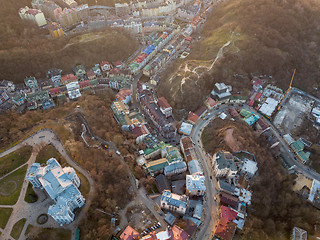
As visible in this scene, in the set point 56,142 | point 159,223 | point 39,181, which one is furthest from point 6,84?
point 159,223

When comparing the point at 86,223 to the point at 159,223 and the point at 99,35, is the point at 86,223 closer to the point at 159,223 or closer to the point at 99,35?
the point at 159,223

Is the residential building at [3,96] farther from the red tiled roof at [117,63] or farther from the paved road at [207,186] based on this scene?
the paved road at [207,186]

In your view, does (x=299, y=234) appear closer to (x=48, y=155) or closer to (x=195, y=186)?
(x=195, y=186)

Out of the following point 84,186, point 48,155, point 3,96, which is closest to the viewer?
point 84,186

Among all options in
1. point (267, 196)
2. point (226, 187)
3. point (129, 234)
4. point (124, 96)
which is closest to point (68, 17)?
point (124, 96)

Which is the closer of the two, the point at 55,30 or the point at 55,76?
the point at 55,76
